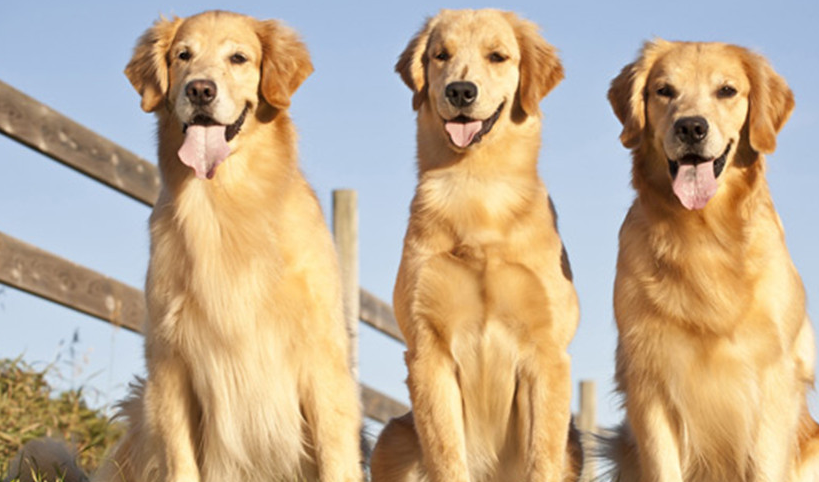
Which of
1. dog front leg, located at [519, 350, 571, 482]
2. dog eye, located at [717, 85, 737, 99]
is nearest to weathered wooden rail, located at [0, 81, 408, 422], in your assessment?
dog front leg, located at [519, 350, 571, 482]

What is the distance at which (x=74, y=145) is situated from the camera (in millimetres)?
7289

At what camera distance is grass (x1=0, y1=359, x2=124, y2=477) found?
6.73 meters

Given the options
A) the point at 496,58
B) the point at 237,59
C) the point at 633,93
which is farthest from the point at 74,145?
the point at 633,93

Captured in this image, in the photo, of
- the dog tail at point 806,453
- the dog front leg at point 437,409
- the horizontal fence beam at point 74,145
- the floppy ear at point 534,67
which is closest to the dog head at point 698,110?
the floppy ear at point 534,67

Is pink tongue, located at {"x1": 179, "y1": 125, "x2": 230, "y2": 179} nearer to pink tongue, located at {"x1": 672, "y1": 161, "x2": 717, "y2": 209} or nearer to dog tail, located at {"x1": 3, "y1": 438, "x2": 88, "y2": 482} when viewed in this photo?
dog tail, located at {"x1": 3, "y1": 438, "x2": 88, "y2": 482}

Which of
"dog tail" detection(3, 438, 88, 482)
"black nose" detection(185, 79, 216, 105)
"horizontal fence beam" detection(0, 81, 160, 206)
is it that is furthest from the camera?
"horizontal fence beam" detection(0, 81, 160, 206)

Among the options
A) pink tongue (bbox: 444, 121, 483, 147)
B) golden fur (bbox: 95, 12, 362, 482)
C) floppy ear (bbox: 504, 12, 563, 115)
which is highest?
floppy ear (bbox: 504, 12, 563, 115)

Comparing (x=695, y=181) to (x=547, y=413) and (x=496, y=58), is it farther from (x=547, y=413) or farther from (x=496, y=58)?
(x=547, y=413)

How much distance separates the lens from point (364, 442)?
472cm

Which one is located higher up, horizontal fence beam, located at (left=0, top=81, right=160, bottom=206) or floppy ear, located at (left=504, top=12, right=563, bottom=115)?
horizontal fence beam, located at (left=0, top=81, right=160, bottom=206)

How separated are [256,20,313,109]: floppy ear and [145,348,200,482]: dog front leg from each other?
3.51 ft

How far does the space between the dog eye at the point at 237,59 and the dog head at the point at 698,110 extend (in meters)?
1.53

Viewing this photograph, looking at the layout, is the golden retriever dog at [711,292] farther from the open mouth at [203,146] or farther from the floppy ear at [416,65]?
the open mouth at [203,146]

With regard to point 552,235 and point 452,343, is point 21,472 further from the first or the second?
point 552,235
